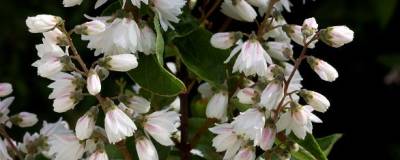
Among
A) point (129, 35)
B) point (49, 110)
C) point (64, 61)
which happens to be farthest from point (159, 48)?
point (49, 110)

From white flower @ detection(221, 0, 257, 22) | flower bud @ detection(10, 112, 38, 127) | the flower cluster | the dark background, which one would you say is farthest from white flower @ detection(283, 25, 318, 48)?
the dark background

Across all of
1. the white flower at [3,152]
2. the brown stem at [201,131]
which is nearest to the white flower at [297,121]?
the brown stem at [201,131]

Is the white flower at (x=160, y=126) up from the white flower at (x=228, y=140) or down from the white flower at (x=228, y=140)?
up

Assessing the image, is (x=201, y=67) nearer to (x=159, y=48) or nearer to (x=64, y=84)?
(x=159, y=48)

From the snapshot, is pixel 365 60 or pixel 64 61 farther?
pixel 365 60

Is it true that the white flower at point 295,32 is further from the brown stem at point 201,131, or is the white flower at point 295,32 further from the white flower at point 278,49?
the brown stem at point 201,131

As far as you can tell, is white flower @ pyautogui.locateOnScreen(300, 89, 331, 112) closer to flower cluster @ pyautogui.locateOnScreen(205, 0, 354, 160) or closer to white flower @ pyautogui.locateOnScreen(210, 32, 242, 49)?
flower cluster @ pyautogui.locateOnScreen(205, 0, 354, 160)

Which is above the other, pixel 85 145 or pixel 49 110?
pixel 85 145

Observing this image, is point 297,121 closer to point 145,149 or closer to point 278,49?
point 278,49
